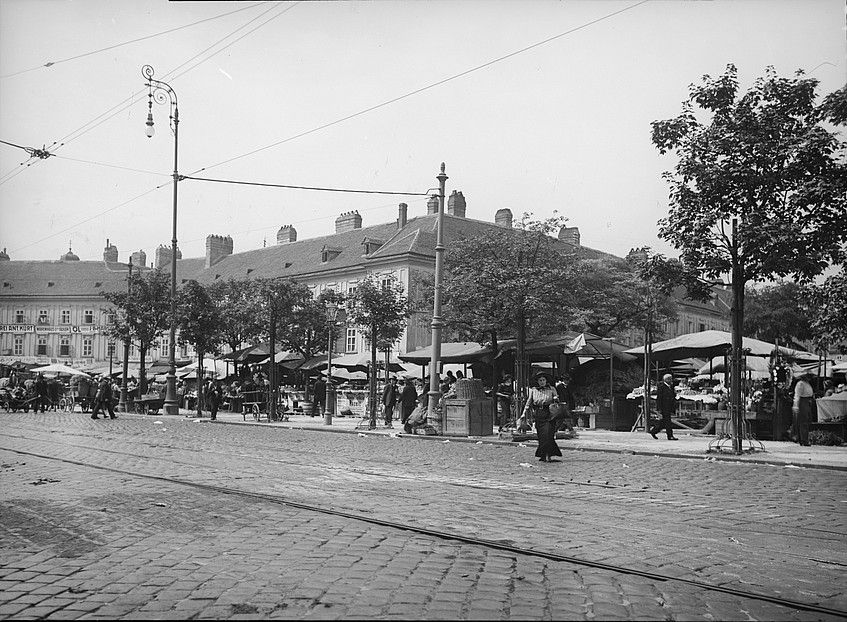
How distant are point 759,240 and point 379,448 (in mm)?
9451

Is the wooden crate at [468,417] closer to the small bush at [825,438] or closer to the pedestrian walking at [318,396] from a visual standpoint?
the small bush at [825,438]

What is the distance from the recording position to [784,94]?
57.1 feet

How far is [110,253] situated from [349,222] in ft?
128

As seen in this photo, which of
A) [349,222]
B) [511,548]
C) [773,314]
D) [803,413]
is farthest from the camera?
[349,222]

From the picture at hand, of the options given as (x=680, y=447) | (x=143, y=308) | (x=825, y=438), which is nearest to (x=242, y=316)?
(x=143, y=308)

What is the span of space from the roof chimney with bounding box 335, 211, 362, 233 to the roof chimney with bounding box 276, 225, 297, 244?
28.6ft

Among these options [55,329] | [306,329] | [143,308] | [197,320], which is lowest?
[197,320]

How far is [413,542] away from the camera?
7543 millimetres

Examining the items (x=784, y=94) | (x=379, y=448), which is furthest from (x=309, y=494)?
(x=784, y=94)

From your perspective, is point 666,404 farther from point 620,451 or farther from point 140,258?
point 140,258

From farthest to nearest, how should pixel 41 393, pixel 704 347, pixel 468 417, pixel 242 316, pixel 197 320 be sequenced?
pixel 242 316
pixel 41 393
pixel 197 320
pixel 704 347
pixel 468 417

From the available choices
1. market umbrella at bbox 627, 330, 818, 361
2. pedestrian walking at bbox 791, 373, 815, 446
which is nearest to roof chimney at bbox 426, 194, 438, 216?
market umbrella at bbox 627, 330, 818, 361

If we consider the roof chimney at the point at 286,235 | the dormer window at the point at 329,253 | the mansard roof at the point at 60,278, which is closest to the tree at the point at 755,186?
the dormer window at the point at 329,253

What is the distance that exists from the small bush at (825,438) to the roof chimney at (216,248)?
7576cm
